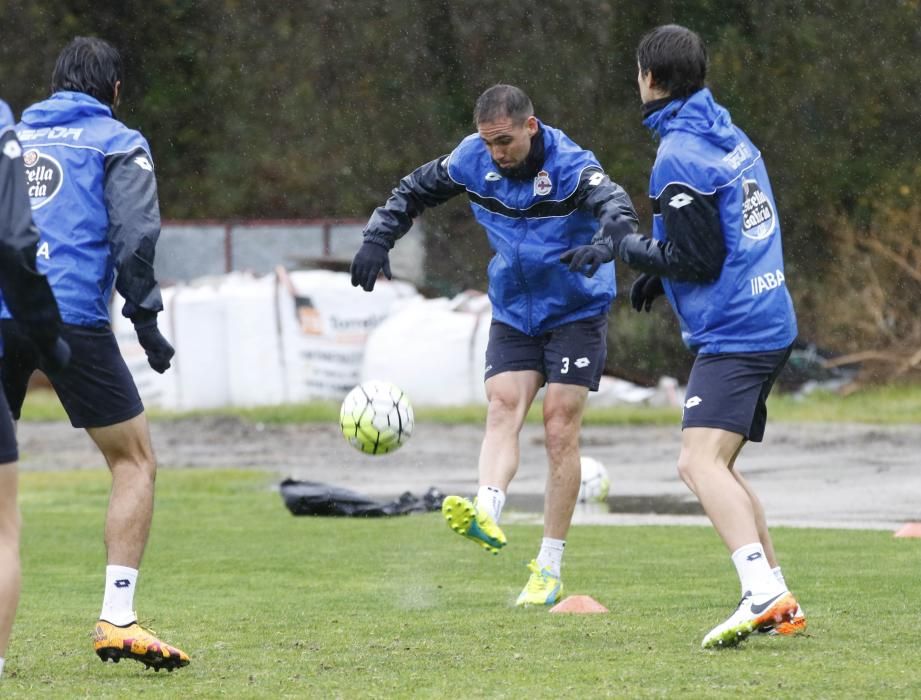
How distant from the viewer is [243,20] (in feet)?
93.6

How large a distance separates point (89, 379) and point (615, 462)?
10.0m

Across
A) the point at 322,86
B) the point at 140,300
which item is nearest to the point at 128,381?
the point at 140,300

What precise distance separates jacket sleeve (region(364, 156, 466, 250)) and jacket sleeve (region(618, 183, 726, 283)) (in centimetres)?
186

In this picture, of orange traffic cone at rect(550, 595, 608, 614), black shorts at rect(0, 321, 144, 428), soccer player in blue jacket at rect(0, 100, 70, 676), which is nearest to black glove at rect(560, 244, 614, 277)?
orange traffic cone at rect(550, 595, 608, 614)

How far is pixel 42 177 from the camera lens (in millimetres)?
5594

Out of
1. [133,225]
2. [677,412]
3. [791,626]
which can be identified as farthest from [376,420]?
[677,412]

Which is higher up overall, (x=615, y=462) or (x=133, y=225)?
(x=133, y=225)

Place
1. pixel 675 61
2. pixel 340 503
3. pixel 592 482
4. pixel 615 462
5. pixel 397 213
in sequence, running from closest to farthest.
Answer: pixel 675 61, pixel 397 213, pixel 340 503, pixel 592 482, pixel 615 462

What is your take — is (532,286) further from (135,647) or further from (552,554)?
(135,647)

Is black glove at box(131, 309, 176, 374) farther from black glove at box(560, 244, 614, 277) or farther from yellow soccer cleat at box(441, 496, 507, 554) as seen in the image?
black glove at box(560, 244, 614, 277)

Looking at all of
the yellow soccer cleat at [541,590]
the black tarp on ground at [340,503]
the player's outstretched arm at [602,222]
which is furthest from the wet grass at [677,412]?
the player's outstretched arm at [602,222]

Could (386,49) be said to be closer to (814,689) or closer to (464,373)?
(464,373)

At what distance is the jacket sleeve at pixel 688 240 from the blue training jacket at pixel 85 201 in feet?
5.37

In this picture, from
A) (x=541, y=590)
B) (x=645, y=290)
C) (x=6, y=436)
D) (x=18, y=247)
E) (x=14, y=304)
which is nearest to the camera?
(x=18, y=247)
